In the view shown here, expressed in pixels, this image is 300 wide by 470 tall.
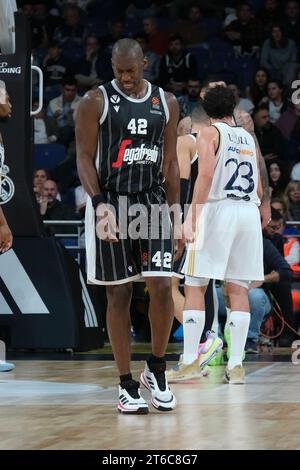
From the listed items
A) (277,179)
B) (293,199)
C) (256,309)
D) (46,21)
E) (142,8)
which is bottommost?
(256,309)

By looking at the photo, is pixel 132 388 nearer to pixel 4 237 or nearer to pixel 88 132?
pixel 88 132

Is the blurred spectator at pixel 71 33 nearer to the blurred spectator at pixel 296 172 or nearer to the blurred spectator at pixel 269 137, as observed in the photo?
the blurred spectator at pixel 269 137

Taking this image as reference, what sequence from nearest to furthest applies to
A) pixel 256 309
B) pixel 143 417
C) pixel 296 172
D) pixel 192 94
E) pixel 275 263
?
pixel 143 417 → pixel 256 309 → pixel 275 263 → pixel 296 172 → pixel 192 94

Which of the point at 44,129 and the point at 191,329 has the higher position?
the point at 44,129

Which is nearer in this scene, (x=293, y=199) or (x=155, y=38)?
(x=293, y=199)

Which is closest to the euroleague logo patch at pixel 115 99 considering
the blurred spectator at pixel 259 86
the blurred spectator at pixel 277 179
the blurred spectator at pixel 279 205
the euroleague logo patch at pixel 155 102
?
the euroleague logo patch at pixel 155 102

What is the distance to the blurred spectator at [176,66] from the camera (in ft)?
48.3

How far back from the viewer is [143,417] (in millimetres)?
5246

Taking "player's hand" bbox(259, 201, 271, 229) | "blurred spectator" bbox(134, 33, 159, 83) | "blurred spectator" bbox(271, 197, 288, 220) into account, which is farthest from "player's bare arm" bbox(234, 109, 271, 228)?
"blurred spectator" bbox(134, 33, 159, 83)

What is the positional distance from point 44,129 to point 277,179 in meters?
3.45

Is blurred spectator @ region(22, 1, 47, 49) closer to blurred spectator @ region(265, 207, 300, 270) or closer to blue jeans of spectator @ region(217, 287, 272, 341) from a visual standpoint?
blurred spectator @ region(265, 207, 300, 270)

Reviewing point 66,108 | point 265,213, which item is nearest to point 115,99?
point 265,213

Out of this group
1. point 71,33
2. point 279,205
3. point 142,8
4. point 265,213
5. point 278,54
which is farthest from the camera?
point 142,8
